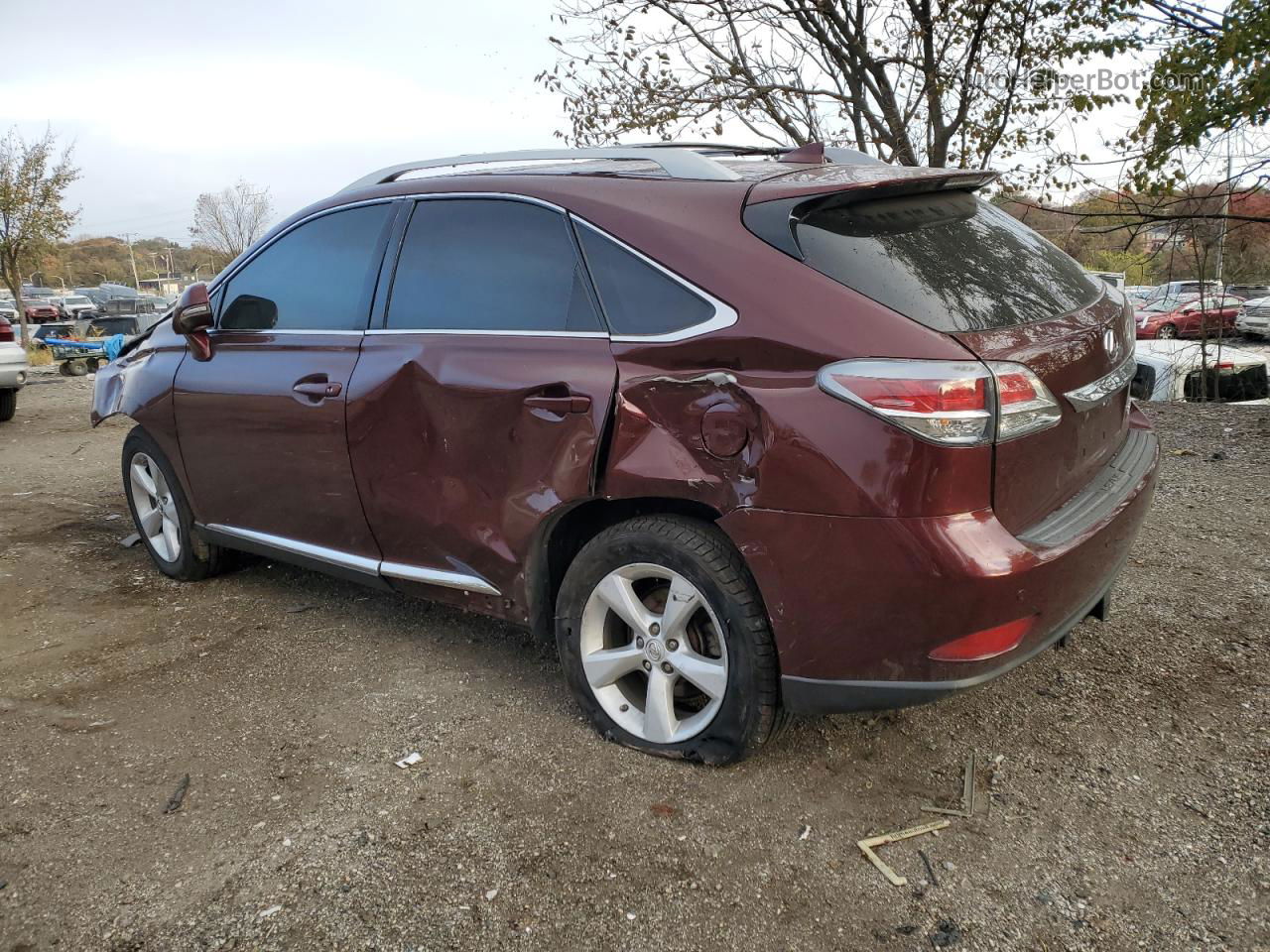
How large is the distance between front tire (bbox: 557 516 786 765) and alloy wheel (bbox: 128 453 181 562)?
251cm

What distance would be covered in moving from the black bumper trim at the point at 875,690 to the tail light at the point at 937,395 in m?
0.58

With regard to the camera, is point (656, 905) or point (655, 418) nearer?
point (656, 905)

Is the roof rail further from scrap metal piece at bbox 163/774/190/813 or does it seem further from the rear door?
scrap metal piece at bbox 163/774/190/813

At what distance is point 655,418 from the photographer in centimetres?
258

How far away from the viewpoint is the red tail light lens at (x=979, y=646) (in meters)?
2.31

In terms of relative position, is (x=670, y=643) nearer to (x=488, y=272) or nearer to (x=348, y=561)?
(x=488, y=272)

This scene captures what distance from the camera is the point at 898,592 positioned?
2289mm

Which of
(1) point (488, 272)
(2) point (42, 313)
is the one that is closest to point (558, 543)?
(1) point (488, 272)

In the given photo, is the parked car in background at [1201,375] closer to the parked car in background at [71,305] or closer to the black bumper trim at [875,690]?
the black bumper trim at [875,690]

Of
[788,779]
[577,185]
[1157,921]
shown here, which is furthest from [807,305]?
[1157,921]

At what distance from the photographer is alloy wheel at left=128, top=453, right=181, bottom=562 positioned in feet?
14.8

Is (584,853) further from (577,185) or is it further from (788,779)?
(577,185)

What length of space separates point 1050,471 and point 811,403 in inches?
27.4

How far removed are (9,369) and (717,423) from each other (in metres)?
9.66
